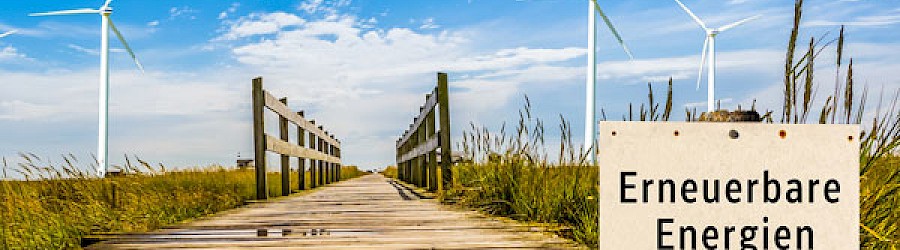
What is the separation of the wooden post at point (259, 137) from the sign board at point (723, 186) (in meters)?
6.27

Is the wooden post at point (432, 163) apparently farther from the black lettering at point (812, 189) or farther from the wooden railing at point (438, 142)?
the black lettering at point (812, 189)

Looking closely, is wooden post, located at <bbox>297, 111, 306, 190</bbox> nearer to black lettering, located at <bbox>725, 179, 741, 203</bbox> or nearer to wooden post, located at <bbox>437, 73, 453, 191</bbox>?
wooden post, located at <bbox>437, 73, 453, 191</bbox>

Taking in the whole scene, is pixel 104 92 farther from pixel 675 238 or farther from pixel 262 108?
pixel 675 238

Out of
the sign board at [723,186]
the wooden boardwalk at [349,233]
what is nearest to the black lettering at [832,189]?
the sign board at [723,186]

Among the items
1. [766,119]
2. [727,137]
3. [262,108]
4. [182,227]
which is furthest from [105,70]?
[727,137]

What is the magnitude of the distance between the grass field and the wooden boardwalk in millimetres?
206

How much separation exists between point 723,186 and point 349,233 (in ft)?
7.85

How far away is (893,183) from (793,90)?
486mm

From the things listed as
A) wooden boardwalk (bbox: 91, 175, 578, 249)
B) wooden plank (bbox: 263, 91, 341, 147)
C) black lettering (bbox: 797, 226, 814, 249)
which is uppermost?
wooden plank (bbox: 263, 91, 341, 147)

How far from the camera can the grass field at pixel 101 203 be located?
12.6ft

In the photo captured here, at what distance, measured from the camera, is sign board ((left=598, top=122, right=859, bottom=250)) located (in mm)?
2082

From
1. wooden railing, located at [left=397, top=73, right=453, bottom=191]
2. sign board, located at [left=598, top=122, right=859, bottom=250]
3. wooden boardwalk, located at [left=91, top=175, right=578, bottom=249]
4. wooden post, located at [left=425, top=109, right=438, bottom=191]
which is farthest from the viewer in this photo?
wooden post, located at [left=425, top=109, right=438, bottom=191]

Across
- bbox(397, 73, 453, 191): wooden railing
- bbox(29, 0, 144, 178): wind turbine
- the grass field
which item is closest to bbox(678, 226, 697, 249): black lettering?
the grass field

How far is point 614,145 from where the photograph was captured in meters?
2.08
